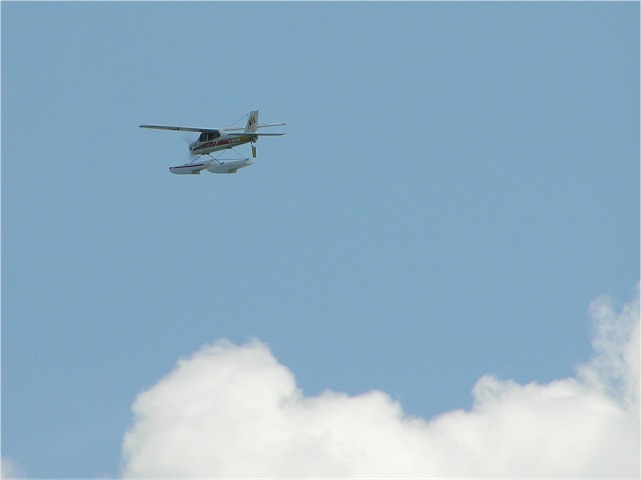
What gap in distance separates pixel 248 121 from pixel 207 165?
5.36m

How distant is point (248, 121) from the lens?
96.4m

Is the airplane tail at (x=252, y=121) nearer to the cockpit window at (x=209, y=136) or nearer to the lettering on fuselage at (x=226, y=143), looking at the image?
the lettering on fuselage at (x=226, y=143)

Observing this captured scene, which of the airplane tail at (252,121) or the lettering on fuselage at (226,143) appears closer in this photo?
the lettering on fuselage at (226,143)

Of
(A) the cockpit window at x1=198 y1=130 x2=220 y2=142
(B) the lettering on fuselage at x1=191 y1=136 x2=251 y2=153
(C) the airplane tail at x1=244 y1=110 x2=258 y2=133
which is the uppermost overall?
(C) the airplane tail at x1=244 y1=110 x2=258 y2=133

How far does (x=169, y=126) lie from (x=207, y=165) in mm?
4697

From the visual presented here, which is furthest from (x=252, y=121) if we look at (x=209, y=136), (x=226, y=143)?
(x=209, y=136)

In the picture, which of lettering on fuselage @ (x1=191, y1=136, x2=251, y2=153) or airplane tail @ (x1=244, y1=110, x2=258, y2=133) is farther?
airplane tail @ (x1=244, y1=110, x2=258, y2=133)

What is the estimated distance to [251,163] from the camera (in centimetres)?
9225

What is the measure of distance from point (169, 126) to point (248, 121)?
22.1 feet

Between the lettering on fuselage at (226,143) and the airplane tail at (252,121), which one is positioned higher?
the airplane tail at (252,121)

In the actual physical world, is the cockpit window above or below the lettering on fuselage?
above

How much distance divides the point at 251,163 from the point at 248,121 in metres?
5.68

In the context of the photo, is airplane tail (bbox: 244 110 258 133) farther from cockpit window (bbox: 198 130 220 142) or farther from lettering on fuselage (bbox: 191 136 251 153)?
cockpit window (bbox: 198 130 220 142)

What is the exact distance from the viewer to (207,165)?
9481cm
